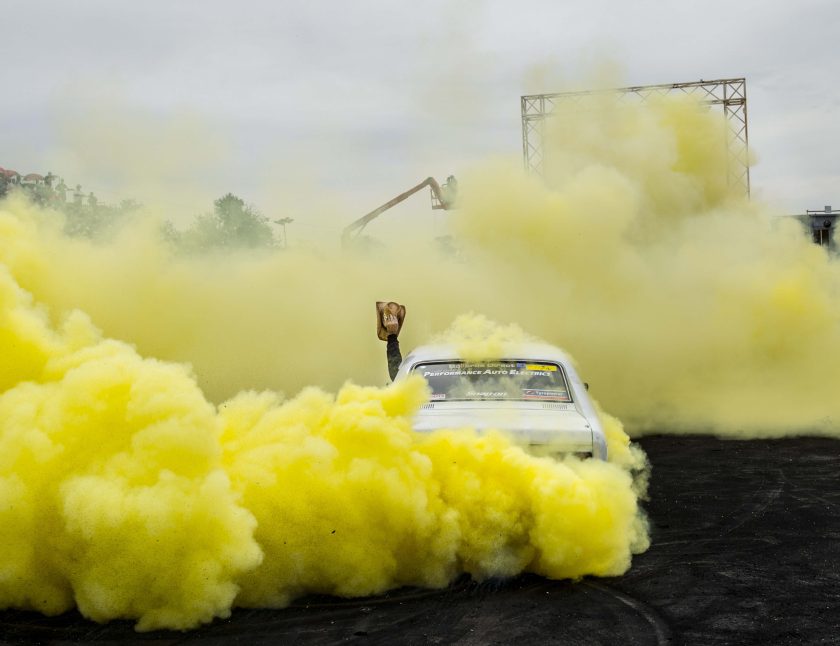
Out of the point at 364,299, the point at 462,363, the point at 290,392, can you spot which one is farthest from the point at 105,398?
the point at 364,299

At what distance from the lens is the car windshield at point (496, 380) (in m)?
6.98

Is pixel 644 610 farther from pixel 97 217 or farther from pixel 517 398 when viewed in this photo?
pixel 97 217

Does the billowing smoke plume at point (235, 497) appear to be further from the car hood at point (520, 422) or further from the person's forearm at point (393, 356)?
the person's forearm at point (393, 356)

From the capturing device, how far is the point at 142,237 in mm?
11617

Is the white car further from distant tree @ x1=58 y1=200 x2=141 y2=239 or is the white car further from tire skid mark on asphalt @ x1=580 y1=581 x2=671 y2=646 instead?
distant tree @ x1=58 y1=200 x2=141 y2=239

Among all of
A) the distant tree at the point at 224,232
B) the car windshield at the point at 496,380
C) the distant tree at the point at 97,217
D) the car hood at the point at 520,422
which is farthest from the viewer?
the distant tree at the point at 224,232

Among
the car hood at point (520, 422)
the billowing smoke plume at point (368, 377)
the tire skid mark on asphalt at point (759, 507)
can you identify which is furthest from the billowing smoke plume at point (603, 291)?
the car hood at point (520, 422)

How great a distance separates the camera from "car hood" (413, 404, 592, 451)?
602 cm

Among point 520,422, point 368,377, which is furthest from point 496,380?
point 368,377

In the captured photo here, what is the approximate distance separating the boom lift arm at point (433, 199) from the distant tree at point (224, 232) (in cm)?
166

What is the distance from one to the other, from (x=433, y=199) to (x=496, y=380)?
12525 mm

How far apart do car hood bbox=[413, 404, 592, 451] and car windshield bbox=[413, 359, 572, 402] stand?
1.00 ft

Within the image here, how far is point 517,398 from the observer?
694 cm

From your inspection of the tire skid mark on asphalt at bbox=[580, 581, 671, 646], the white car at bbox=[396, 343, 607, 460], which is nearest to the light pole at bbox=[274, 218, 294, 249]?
the white car at bbox=[396, 343, 607, 460]
